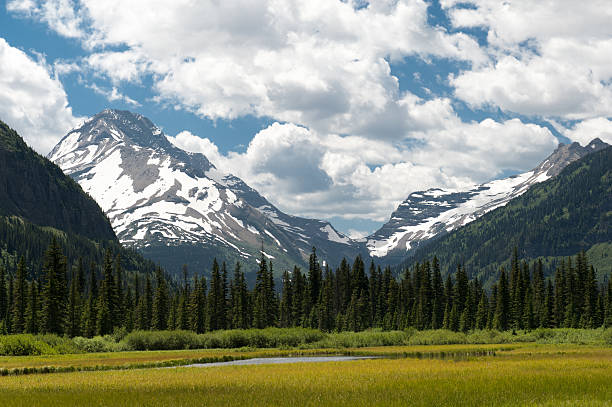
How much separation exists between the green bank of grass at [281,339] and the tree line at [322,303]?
49.0ft

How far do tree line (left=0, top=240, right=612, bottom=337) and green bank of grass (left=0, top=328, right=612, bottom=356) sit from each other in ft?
49.0

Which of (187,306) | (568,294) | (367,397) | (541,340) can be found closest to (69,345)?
(187,306)

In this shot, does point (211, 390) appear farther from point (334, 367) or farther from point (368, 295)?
point (368, 295)

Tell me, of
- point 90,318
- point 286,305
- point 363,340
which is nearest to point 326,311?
Result: point 286,305

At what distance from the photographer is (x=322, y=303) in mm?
154125

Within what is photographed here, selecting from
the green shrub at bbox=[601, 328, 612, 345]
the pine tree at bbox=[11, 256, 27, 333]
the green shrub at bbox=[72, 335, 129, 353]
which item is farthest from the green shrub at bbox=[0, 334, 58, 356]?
the green shrub at bbox=[601, 328, 612, 345]

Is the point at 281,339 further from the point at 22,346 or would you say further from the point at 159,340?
the point at 22,346

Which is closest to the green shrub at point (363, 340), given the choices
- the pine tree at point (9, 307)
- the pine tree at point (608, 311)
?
the pine tree at point (608, 311)

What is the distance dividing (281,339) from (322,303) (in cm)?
4309

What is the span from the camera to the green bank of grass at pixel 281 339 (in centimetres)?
9812

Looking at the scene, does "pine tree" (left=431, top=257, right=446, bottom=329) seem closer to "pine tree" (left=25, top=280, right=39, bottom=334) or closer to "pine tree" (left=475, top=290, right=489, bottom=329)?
"pine tree" (left=475, top=290, right=489, bottom=329)

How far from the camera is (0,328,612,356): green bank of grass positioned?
98.1 metres

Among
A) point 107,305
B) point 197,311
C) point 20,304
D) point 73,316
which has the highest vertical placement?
point 20,304

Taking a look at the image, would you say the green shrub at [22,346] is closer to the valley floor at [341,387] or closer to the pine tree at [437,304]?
the valley floor at [341,387]
